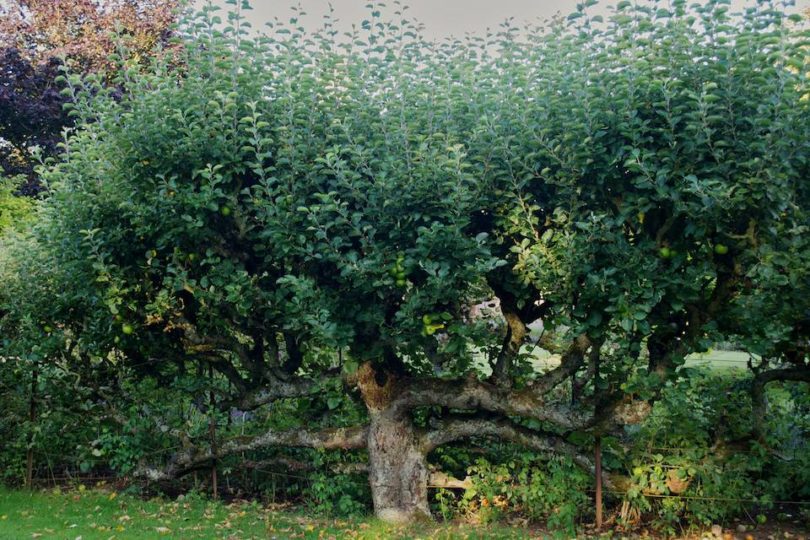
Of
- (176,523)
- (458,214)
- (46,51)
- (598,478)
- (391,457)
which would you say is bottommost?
(176,523)

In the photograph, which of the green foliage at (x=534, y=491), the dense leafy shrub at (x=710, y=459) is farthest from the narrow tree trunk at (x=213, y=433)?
the dense leafy shrub at (x=710, y=459)

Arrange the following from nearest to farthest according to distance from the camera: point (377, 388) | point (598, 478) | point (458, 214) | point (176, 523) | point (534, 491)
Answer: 1. point (458, 214)
2. point (598, 478)
3. point (534, 491)
4. point (176, 523)
5. point (377, 388)

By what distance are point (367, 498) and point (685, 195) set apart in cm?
496

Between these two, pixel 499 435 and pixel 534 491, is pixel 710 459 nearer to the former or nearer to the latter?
pixel 534 491

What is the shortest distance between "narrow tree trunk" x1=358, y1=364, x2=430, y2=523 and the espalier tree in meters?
0.02

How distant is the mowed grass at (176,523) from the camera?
690cm

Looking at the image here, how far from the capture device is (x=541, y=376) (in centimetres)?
738

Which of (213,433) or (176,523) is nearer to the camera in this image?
(176,523)

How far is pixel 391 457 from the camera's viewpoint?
295 inches

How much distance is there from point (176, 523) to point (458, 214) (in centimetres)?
463

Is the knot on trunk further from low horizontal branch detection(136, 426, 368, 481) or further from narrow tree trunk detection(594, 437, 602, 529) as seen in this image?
narrow tree trunk detection(594, 437, 602, 529)

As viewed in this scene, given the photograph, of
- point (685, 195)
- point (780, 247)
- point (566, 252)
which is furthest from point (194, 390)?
point (780, 247)

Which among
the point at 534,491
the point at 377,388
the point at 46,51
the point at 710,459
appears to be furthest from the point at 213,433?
the point at 46,51

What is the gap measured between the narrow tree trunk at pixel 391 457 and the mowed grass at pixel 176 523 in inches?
9.8
